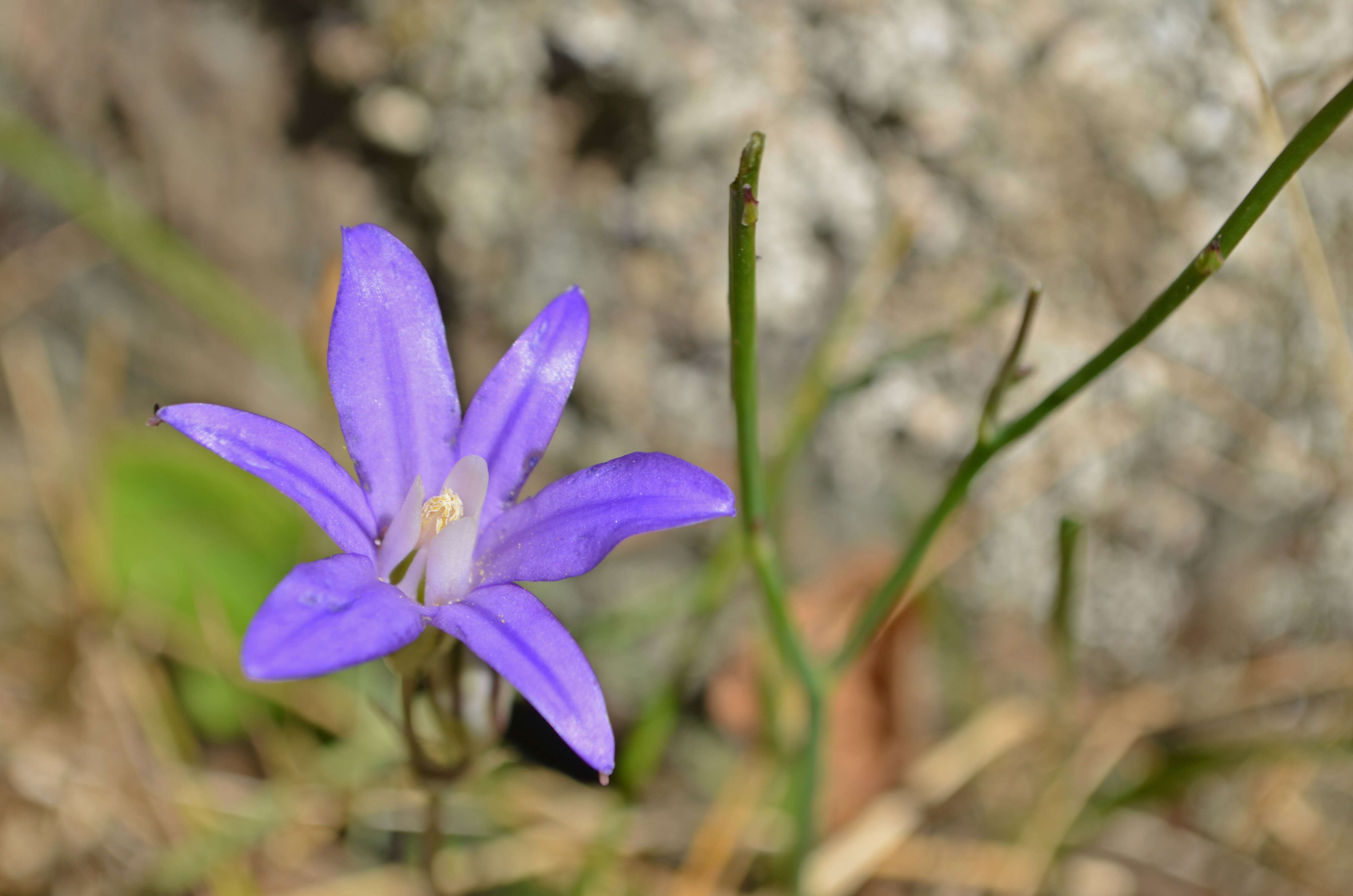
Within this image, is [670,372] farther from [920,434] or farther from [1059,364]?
[1059,364]

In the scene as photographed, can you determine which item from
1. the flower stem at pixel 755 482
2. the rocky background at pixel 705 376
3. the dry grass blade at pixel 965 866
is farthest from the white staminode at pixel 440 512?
the dry grass blade at pixel 965 866

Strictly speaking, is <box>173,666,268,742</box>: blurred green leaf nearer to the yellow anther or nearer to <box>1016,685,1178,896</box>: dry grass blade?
the yellow anther

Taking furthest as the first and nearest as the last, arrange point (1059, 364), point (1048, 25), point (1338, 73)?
point (1059, 364) → point (1048, 25) → point (1338, 73)

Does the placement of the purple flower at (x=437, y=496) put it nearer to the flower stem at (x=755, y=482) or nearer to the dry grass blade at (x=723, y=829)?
the flower stem at (x=755, y=482)

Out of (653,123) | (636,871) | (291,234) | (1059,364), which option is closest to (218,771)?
(636,871)

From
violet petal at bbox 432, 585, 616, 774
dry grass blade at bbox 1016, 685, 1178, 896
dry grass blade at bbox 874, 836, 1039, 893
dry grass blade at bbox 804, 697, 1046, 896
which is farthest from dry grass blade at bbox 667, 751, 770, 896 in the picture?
violet petal at bbox 432, 585, 616, 774

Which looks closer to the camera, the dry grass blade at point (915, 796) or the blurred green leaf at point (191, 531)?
the dry grass blade at point (915, 796)
